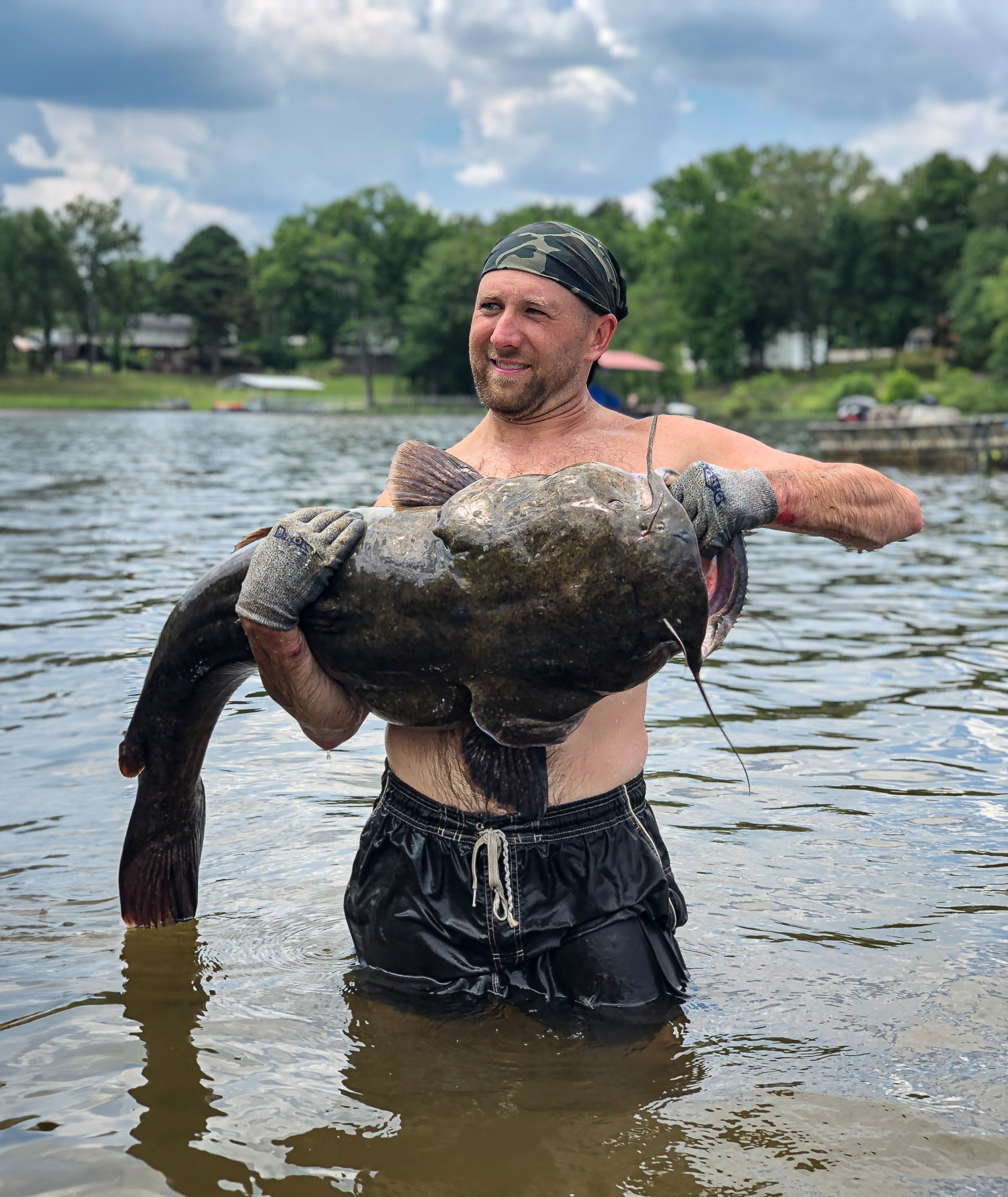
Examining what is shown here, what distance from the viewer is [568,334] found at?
3268 mm

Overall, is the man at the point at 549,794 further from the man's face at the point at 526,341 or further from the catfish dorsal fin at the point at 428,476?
the catfish dorsal fin at the point at 428,476

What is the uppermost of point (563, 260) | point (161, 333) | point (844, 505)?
point (161, 333)

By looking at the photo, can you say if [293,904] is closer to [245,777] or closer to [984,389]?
[245,777]

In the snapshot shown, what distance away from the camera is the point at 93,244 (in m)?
98.7

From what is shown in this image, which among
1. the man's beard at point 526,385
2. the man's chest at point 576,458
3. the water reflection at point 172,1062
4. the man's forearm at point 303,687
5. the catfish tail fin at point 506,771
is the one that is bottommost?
the water reflection at point 172,1062

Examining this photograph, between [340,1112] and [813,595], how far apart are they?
29.9 feet

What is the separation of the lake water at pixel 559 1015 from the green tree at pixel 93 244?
9696cm

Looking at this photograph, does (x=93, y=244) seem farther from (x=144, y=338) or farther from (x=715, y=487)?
(x=715, y=487)

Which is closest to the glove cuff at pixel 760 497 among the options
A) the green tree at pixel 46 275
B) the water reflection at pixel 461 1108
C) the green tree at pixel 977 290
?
the water reflection at pixel 461 1108

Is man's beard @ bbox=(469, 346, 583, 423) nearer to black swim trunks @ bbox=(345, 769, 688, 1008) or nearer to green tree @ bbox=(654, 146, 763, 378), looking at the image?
black swim trunks @ bbox=(345, 769, 688, 1008)

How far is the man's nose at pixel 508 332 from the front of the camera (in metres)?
3.19

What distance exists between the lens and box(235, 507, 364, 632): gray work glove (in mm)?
2799

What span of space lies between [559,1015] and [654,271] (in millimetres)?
93414

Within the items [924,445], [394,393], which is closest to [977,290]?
[924,445]
